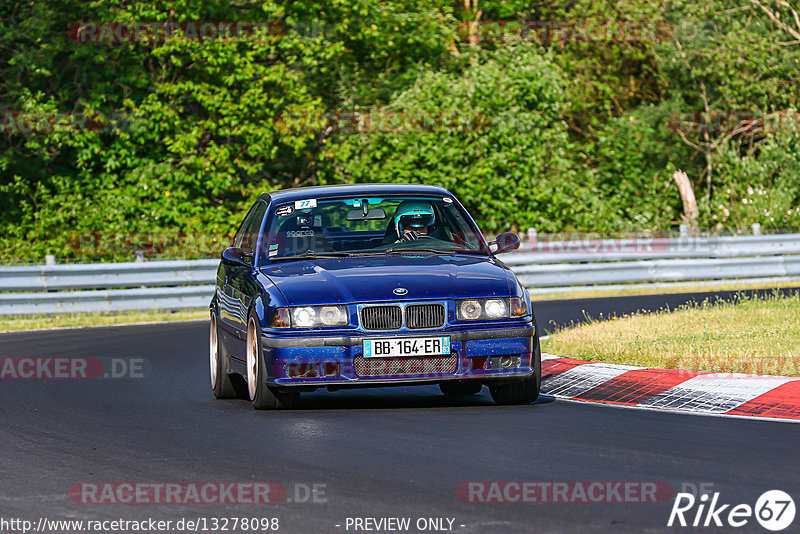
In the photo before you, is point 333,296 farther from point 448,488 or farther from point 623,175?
→ point 623,175

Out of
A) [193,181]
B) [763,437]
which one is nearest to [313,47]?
[193,181]

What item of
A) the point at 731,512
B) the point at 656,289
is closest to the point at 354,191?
the point at 731,512

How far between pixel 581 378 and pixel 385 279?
2.47 m

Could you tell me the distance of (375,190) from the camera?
11.5 metres

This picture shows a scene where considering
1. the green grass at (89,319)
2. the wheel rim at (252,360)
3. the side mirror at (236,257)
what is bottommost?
the green grass at (89,319)

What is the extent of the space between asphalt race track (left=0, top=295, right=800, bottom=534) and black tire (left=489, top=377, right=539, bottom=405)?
0.11 meters

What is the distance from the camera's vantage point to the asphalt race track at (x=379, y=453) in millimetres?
6582

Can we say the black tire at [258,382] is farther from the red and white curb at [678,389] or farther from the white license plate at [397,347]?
the red and white curb at [678,389]

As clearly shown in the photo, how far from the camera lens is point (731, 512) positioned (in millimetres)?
6312

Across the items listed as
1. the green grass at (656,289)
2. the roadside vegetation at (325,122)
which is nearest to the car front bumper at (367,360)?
the green grass at (656,289)

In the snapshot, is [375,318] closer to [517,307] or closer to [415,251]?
[517,307]

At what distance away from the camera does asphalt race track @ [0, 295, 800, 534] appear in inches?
259

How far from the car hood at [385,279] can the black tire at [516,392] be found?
74cm

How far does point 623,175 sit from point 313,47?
1088 centimetres
